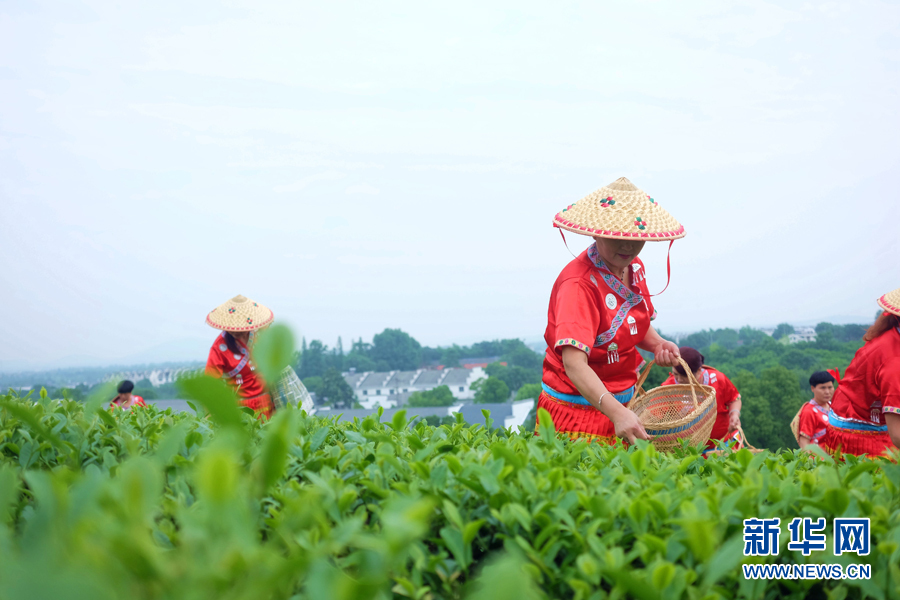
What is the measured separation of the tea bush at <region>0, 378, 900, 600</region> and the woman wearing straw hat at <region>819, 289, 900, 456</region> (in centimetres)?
158

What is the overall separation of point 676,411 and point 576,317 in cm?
99

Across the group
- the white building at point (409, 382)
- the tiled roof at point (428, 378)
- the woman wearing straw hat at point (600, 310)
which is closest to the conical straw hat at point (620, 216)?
the woman wearing straw hat at point (600, 310)

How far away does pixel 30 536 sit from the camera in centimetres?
93

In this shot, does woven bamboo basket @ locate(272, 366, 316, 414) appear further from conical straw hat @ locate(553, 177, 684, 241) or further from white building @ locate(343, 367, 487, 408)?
white building @ locate(343, 367, 487, 408)

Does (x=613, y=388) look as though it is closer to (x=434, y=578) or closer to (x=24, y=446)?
(x=434, y=578)

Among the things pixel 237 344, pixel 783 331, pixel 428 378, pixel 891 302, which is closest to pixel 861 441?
pixel 891 302

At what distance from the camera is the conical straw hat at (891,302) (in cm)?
315

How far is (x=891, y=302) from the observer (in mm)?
3221

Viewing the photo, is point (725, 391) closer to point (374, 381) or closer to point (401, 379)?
point (401, 379)

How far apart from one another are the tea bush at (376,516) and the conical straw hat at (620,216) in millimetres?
1180

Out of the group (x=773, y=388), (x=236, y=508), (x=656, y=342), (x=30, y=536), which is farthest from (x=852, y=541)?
(x=773, y=388)

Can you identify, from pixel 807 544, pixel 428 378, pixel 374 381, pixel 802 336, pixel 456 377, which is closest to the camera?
pixel 807 544

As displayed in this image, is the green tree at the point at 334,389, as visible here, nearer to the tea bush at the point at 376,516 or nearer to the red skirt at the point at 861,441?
the red skirt at the point at 861,441

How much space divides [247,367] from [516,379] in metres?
31.2
